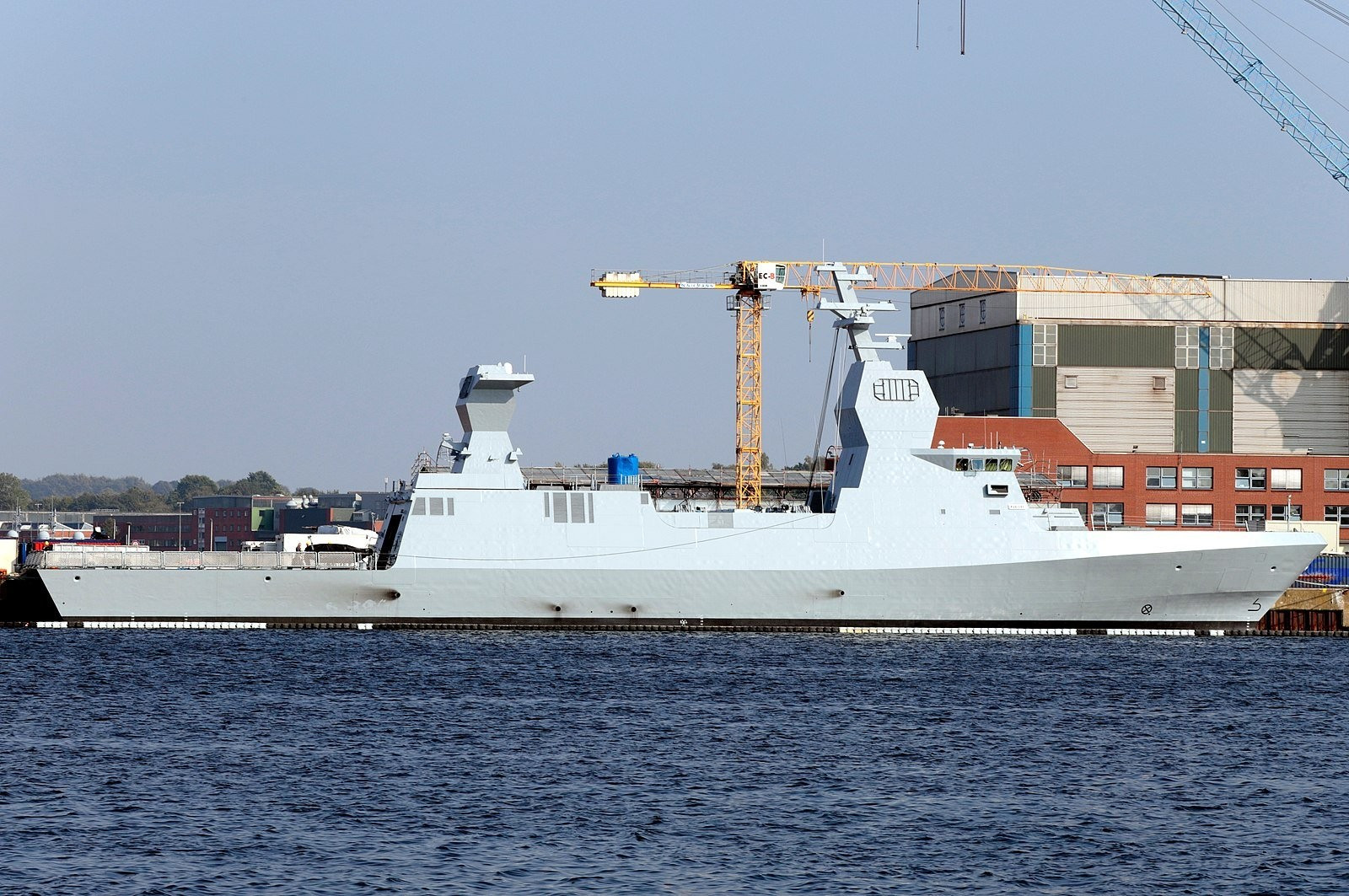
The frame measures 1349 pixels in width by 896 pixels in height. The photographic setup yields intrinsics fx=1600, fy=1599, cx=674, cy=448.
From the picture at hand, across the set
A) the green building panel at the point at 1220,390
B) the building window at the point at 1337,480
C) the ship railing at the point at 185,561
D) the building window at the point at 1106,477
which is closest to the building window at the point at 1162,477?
the building window at the point at 1106,477

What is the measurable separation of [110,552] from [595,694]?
14907mm

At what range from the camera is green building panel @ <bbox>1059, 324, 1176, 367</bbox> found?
214 ft

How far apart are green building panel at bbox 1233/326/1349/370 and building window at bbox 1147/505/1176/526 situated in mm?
11204

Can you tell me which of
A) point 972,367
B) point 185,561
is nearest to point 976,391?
point 972,367

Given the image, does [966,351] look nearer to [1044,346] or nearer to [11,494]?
[1044,346]

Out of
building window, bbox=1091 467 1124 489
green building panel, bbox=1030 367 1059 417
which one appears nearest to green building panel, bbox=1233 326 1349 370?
green building panel, bbox=1030 367 1059 417

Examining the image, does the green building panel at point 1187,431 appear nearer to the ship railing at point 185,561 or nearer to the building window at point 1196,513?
the building window at point 1196,513

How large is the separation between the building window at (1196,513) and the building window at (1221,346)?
10064mm

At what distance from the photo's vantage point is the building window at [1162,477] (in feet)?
191

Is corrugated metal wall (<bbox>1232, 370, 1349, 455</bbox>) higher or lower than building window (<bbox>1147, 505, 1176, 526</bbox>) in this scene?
higher

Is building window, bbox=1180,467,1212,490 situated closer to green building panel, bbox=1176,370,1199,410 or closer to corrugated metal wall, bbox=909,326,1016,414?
green building panel, bbox=1176,370,1199,410

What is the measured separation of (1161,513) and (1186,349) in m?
10.8

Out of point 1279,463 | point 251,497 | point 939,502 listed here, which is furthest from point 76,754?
point 251,497

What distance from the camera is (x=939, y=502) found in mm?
38281
